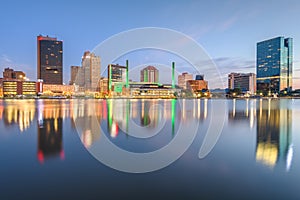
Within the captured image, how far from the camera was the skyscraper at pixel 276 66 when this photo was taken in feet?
568

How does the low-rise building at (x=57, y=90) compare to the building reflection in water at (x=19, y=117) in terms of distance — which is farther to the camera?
the low-rise building at (x=57, y=90)

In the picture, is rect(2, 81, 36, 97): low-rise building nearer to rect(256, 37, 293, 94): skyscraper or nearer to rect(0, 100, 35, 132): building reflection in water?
rect(0, 100, 35, 132): building reflection in water

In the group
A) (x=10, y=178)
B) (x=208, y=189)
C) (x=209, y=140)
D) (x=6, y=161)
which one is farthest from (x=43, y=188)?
(x=209, y=140)

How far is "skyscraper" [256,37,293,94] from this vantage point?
17300 cm

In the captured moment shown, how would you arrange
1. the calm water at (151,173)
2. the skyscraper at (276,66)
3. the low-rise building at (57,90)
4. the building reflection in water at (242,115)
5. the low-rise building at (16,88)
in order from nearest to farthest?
the calm water at (151,173), the building reflection in water at (242,115), the low-rise building at (16,88), the skyscraper at (276,66), the low-rise building at (57,90)

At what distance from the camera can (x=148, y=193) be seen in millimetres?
5102

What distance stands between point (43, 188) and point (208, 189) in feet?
13.5

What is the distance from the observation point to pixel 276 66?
17538 centimetres

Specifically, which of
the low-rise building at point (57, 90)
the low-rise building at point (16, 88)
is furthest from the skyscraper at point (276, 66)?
the low-rise building at point (16, 88)

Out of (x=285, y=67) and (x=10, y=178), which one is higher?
(x=285, y=67)

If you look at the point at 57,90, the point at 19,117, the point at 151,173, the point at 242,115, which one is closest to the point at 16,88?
the point at 57,90

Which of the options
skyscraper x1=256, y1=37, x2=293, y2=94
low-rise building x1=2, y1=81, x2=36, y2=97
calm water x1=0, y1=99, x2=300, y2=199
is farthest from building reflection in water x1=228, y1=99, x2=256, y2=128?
low-rise building x1=2, y1=81, x2=36, y2=97

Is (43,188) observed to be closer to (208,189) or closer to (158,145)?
(208,189)

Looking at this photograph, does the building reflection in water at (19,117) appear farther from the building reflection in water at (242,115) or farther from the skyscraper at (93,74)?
the skyscraper at (93,74)
